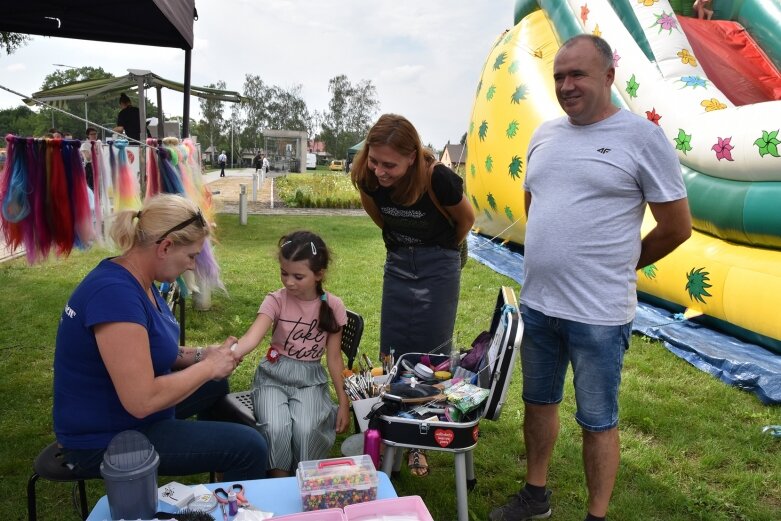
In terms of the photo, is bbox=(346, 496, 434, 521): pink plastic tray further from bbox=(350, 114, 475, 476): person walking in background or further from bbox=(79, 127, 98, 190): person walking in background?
bbox=(79, 127, 98, 190): person walking in background

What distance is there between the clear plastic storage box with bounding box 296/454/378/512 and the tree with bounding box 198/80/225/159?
59861mm

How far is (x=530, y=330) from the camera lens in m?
2.43

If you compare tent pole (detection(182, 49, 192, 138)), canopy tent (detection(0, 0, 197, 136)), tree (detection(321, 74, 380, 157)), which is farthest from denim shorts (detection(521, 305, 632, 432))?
tree (detection(321, 74, 380, 157))

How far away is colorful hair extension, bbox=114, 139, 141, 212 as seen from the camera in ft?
11.5

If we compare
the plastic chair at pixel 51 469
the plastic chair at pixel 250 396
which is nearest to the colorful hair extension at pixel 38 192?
the plastic chair at pixel 250 396

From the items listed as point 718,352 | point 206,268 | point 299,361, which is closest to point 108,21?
point 206,268

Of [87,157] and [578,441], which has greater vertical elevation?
[87,157]

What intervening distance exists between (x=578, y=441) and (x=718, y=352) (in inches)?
68.2

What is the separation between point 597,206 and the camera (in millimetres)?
2137

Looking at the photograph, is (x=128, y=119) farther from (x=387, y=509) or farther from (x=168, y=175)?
(x=387, y=509)

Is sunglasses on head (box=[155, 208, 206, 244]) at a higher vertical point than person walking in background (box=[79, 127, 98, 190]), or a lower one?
lower

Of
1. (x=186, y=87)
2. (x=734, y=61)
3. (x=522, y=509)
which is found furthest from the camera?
(x=734, y=61)

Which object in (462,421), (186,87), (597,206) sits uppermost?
(186,87)

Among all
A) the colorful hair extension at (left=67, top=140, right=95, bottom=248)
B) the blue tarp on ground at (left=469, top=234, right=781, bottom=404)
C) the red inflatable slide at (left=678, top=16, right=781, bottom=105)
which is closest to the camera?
the colorful hair extension at (left=67, top=140, right=95, bottom=248)
